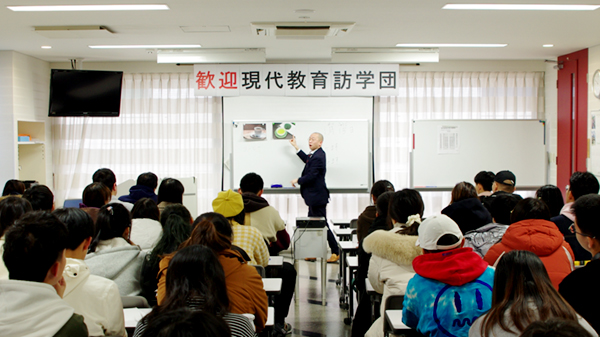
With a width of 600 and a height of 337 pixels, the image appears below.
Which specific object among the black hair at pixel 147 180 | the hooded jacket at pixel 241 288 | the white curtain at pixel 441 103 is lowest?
the hooded jacket at pixel 241 288

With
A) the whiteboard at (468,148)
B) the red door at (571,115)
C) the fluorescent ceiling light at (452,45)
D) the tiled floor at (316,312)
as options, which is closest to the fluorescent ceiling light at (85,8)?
the tiled floor at (316,312)

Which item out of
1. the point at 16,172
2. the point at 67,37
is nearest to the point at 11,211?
the point at 67,37

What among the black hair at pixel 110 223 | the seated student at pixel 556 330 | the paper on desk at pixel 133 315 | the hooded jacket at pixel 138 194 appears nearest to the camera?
the seated student at pixel 556 330

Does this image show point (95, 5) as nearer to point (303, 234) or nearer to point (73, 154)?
point (303, 234)

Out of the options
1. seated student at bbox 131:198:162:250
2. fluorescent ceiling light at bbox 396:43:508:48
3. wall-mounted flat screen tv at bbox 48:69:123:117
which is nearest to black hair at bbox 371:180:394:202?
seated student at bbox 131:198:162:250

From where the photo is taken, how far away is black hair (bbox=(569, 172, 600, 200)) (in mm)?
3510

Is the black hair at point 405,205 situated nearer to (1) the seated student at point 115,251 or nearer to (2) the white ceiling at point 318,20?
(1) the seated student at point 115,251

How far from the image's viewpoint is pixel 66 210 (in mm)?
2029

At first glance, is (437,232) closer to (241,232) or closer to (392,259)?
(392,259)

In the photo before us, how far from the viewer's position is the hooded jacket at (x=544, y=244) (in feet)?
7.58

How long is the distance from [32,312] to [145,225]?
6.24 feet

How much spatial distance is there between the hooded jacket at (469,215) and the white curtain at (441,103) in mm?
3210

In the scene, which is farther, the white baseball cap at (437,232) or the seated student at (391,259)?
the seated student at (391,259)

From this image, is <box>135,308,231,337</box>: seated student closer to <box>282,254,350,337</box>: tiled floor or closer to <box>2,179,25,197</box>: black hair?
<box>282,254,350,337</box>: tiled floor
